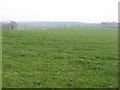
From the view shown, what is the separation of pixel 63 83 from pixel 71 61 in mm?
8640

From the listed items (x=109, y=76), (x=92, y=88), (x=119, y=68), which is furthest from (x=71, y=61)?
(x=92, y=88)

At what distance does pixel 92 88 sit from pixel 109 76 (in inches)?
146

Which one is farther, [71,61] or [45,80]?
[71,61]

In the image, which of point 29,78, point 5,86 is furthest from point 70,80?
point 5,86

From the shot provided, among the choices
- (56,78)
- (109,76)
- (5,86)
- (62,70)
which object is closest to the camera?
(5,86)

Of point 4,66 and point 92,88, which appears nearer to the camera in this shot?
point 92,88

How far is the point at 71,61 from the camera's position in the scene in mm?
23953

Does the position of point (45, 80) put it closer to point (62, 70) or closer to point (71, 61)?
point (62, 70)

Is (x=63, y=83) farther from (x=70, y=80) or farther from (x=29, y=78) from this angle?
(x=29, y=78)

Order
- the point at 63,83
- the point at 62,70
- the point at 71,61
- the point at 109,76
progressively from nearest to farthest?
the point at 63,83 → the point at 109,76 → the point at 62,70 → the point at 71,61

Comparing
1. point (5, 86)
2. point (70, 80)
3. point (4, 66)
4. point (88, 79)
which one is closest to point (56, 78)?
point (70, 80)

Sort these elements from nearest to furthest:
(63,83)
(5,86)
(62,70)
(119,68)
Result: 1. (5,86)
2. (63,83)
3. (62,70)
4. (119,68)

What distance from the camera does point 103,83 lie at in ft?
52.3

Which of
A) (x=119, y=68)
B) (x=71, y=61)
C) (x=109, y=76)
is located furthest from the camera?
(x=71, y=61)
